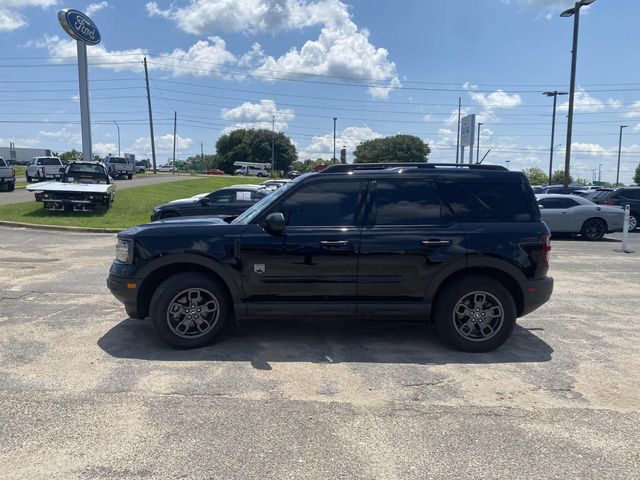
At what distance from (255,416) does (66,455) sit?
1253mm

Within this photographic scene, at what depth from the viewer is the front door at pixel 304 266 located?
495 cm

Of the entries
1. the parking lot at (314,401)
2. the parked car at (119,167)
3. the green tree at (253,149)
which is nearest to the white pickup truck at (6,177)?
the parked car at (119,167)

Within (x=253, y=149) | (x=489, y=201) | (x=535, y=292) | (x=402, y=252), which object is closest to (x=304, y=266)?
(x=402, y=252)

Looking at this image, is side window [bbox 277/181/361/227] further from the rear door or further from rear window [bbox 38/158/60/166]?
rear window [bbox 38/158/60/166]

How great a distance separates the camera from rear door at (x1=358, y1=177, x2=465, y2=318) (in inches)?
196

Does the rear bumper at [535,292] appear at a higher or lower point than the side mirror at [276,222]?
lower

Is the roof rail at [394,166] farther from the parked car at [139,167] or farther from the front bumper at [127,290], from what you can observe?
the parked car at [139,167]

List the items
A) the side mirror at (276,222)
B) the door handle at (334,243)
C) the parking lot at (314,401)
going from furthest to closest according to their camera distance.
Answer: the door handle at (334,243)
the side mirror at (276,222)
the parking lot at (314,401)

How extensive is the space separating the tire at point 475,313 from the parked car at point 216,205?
9.12 meters

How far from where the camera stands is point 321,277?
16.3ft

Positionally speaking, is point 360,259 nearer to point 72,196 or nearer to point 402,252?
point 402,252

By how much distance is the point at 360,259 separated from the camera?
4961 mm

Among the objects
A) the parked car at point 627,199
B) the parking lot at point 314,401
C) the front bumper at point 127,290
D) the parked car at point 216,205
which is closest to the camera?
the parking lot at point 314,401

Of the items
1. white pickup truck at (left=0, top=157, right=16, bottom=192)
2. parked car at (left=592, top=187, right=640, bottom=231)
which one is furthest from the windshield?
white pickup truck at (left=0, top=157, right=16, bottom=192)
